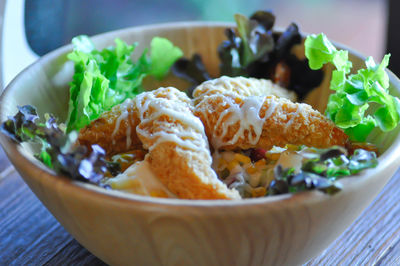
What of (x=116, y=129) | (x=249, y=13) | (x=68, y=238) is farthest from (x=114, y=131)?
(x=249, y=13)

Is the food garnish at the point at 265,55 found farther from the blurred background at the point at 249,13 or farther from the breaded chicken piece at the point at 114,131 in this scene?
the blurred background at the point at 249,13

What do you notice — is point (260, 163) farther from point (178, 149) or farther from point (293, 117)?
point (178, 149)

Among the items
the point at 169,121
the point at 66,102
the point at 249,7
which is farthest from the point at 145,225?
the point at 249,7

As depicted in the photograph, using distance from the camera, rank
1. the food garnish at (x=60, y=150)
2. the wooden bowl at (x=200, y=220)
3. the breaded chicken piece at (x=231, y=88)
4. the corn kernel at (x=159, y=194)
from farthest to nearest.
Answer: the breaded chicken piece at (x=231, y=88), the corn kernel at (x=159, y=194), the food garnish at (x=60, y=150), the wooden bowl at (x=200, y=220)

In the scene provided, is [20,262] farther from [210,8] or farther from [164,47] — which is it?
[210,8]

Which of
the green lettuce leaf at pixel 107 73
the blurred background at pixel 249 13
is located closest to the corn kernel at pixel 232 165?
the green lettuce leaf at pixel 107 73
